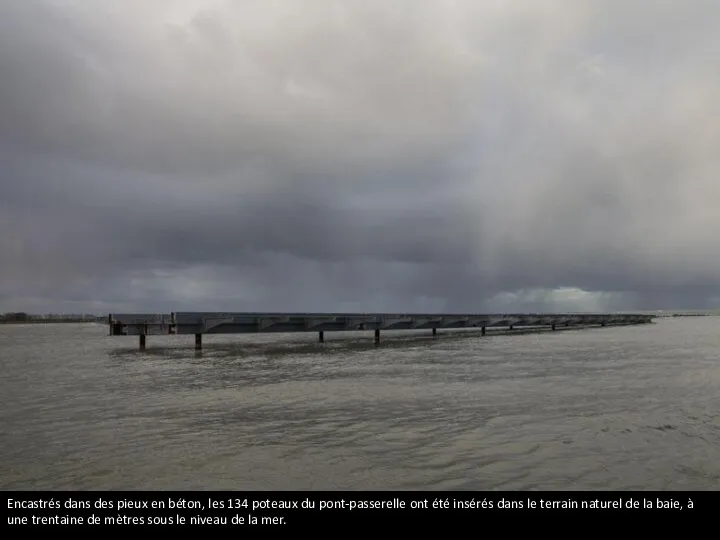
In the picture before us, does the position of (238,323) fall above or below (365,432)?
above

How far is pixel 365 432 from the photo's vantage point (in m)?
10.5

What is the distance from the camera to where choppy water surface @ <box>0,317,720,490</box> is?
297 inches

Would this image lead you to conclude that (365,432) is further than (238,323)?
No

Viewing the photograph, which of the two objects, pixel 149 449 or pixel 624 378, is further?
pixel 624 378

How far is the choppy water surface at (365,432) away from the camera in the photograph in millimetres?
7551

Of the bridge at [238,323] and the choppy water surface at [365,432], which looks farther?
the bridge at [238,323]

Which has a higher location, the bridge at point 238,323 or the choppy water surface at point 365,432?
the bridge at point 238,323

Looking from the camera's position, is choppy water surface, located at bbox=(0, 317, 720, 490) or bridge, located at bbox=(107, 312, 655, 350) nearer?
choppy water surface, located at bbox=(0, 317, 720, 490)
